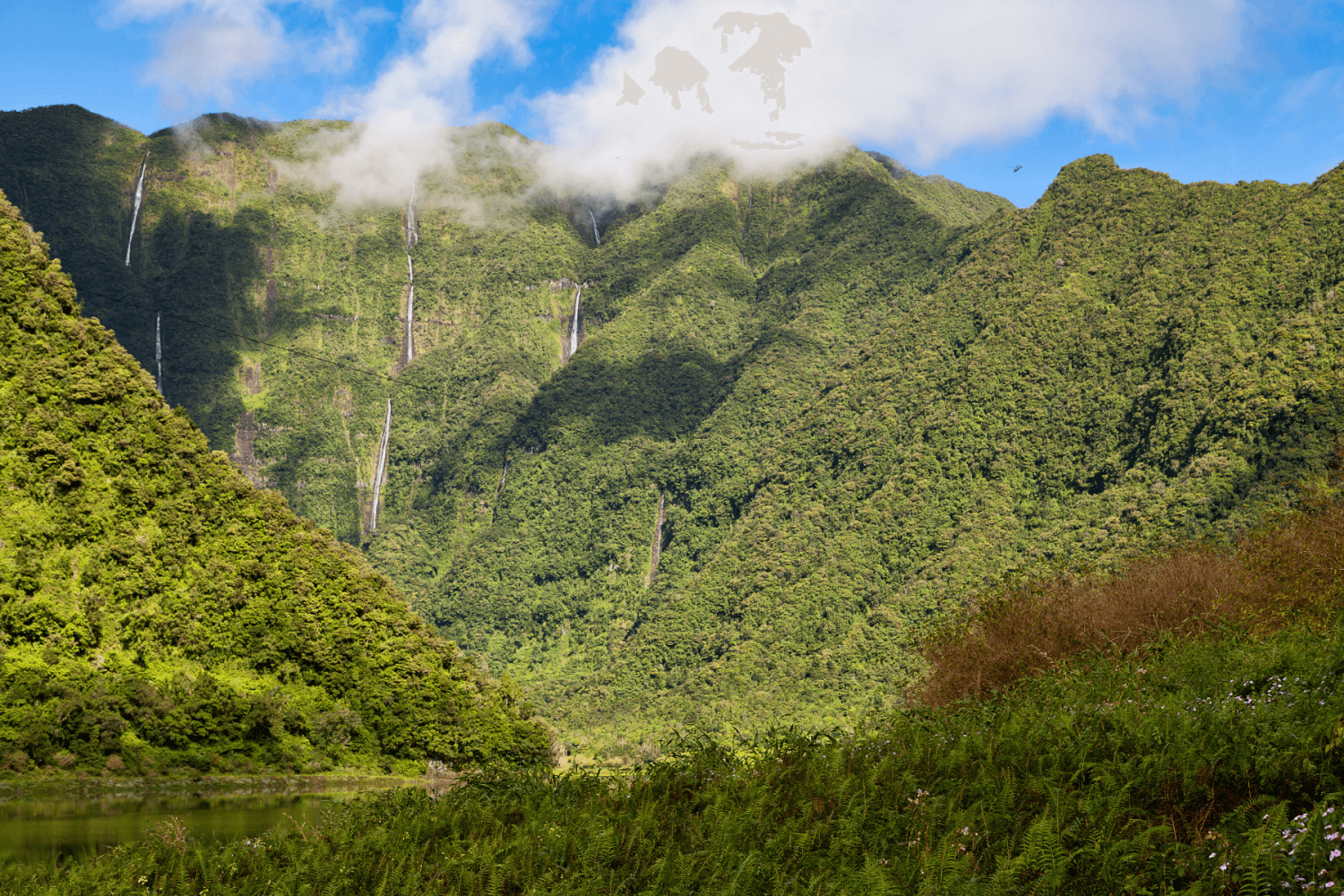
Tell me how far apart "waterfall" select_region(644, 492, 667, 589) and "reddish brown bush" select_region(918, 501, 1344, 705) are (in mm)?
156232

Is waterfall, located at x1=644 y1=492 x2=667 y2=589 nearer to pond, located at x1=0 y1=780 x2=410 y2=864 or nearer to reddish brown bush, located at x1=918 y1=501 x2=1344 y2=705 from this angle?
pond, located at x1=0 y1=780 x2=410 y2=864

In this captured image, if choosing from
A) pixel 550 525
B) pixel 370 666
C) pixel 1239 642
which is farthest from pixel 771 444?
pixel 1239 642

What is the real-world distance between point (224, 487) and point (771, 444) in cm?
13704

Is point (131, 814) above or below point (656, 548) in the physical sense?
above

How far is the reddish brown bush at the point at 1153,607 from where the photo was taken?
598 inches

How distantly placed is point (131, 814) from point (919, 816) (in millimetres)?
25310

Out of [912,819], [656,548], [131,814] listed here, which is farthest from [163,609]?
[656,548]

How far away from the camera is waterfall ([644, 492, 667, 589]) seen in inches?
7028

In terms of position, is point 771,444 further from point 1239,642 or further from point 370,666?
point 1239,642

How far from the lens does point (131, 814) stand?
82.8 feet

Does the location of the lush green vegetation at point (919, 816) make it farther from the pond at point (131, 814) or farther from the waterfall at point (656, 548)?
the waterfall at point (656, 548)

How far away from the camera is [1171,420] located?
316ft

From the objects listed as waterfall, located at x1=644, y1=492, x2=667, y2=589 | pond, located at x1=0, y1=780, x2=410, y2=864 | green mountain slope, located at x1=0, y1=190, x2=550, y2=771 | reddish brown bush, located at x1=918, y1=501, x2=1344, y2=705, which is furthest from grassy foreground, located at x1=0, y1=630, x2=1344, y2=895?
waterfall, located at x1=644, y1=492, x2=667, y2=589

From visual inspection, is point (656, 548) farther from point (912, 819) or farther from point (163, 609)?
point (912, 819)
